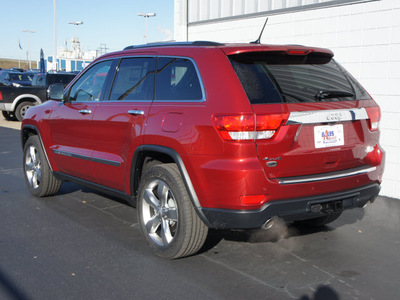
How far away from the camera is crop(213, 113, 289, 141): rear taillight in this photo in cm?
346

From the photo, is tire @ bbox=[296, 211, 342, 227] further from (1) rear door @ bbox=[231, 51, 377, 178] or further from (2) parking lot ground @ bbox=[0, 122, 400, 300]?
(1) rear door @ bbox=[231, 51, 377, 178]

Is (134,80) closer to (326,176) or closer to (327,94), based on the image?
(327,94)

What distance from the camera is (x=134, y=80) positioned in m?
4.68

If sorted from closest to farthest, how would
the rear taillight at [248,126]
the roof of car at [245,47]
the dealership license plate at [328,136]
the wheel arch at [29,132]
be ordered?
the rear taillight at [248,126] → the dealership license plate at [328,136] → the roof of car at [245,47] → the wheel arch at [29,132]

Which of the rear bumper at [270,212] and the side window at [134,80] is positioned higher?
the side window at [134,80]

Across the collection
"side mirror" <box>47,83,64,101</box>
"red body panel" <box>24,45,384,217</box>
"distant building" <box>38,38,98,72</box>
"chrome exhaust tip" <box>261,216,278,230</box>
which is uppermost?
"distant building" <box>38,38,98,72</box>

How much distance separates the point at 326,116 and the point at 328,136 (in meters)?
0.16

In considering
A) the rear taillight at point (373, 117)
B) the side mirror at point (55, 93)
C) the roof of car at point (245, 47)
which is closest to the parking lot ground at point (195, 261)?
the rear taillight at point (373, 117)

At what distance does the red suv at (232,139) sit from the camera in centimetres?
351

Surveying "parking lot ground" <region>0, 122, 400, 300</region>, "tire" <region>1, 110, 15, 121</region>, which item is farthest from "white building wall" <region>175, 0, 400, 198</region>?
"tire" <region>1, 110, 15, 121</region>

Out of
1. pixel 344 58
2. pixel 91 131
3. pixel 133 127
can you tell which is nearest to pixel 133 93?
pixel 133 127

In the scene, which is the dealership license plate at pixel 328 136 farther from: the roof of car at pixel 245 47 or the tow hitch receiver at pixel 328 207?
the roof of car at pixel 245 47

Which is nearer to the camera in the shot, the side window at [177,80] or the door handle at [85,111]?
the side window at [177,80]

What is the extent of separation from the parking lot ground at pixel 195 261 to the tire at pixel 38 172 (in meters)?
0.44
